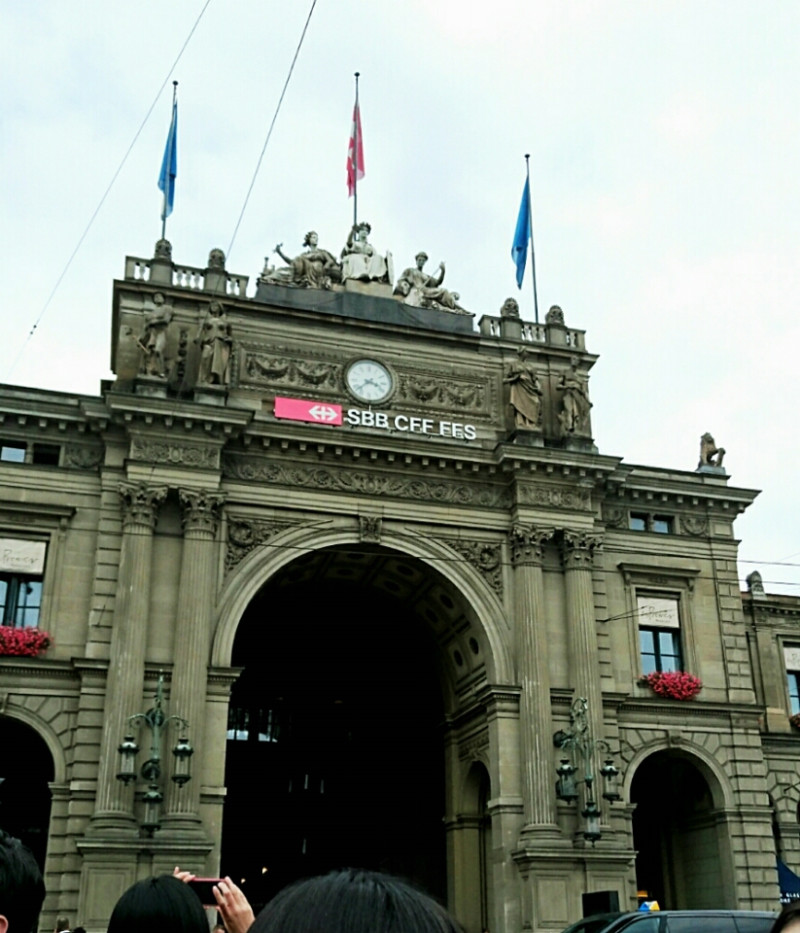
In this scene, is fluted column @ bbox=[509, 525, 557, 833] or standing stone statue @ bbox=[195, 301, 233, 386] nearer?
fluted column @ bbox=[509, 525, 557, 833]

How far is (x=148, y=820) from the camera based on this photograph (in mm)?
28828

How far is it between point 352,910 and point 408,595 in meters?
36.5

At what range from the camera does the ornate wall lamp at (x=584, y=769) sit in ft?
105

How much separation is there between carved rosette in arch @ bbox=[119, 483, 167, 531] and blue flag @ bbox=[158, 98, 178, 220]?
10.3 meters

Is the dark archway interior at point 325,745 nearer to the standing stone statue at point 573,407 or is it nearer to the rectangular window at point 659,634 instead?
the rectangular window at point 659,634

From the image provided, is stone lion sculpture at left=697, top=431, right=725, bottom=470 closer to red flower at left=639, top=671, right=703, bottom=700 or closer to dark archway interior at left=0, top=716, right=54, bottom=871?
red flower at left=639, top=671, right=703, bottom=700

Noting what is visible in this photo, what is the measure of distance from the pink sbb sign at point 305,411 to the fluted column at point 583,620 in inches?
336

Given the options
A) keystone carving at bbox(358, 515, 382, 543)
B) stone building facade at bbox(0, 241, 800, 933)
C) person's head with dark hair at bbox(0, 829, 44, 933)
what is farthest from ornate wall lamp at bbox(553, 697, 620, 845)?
person's head with dark hair at bbox(0, 829, 44, 933)

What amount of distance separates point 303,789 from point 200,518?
17.2 meters

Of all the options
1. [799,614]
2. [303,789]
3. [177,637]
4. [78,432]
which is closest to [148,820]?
[177,637]

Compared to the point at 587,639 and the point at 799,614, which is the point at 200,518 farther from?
the point at 799,614

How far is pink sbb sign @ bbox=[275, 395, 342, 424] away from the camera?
116 ft

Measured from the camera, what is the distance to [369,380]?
1453 inches

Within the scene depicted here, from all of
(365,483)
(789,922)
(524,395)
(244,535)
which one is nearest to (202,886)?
(789,922)
